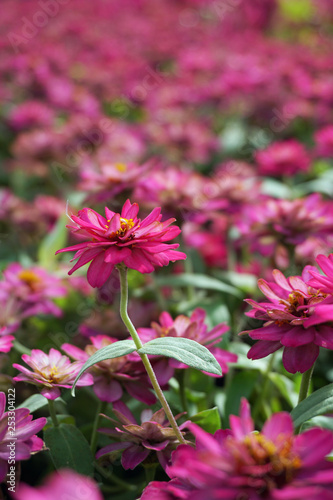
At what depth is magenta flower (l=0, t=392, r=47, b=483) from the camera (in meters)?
0.59

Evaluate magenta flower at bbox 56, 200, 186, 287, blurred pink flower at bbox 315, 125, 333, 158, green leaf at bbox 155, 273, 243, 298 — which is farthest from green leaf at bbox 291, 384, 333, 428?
blurred pink flower at bbox 315, 125, 333, 158

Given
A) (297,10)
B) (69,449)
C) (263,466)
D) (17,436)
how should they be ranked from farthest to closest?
1. (297,10)
2. (69,449)
3. (17,436)
4. (263,466)

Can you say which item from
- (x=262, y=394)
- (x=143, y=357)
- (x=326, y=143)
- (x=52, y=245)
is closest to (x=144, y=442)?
(x=143, y=357)

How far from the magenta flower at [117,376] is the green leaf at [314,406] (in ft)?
0.63

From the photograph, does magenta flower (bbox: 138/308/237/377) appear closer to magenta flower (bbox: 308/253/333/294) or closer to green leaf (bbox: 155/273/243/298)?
magenta flower (bbox: 308/253/333/294)

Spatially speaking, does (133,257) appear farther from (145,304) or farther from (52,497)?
(145,304)

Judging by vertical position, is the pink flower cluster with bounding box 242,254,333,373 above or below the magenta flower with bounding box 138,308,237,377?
above

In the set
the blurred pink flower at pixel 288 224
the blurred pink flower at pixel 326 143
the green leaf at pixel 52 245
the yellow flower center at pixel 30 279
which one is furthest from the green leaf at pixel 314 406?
the blurred pink flower at pixel 326 143

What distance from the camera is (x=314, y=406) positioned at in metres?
0.63

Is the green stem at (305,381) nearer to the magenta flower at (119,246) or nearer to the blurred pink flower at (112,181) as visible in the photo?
the magenta flower at (119,246)

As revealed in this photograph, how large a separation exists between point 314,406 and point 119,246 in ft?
0.98

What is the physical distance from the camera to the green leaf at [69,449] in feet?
2.33

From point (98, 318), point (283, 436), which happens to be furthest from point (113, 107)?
point (283, 436)

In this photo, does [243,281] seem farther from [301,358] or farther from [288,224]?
[301,358]
